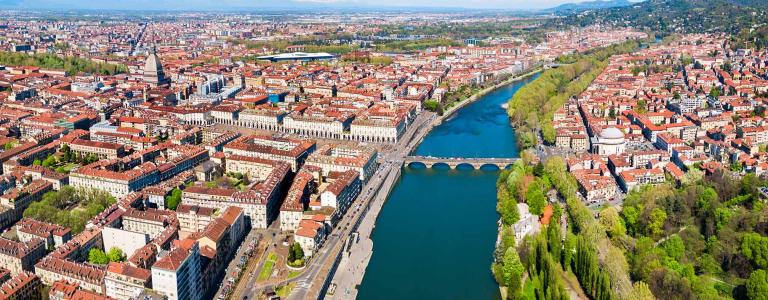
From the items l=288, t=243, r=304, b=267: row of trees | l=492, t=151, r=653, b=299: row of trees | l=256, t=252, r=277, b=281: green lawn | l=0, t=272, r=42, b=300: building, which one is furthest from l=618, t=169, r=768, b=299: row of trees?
l=0, t=272, r=42, b=300: building

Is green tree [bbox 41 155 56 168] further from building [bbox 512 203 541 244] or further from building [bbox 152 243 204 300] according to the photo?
building [bbox 512 203 541 244]

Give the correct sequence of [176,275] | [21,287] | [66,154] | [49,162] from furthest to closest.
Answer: [66,154], [49,162], [21,287], [176,275]

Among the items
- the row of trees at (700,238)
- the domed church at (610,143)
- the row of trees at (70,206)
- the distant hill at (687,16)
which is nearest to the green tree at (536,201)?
the row of trees at (700,238)

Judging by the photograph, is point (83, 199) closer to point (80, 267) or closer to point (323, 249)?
point (80, 267)

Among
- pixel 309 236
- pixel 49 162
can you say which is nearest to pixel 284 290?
pixel 309 236

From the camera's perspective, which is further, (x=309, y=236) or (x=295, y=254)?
(x=309, y=236)

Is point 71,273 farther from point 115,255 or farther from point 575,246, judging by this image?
point 575,246

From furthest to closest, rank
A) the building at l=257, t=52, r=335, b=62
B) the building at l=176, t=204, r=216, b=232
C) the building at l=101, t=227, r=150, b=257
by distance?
the building at l=257, t=52, r=335, b=62, the building at l=176, t=204, r=216, b=232, the building at l=101, t=227, r=150, b=257
